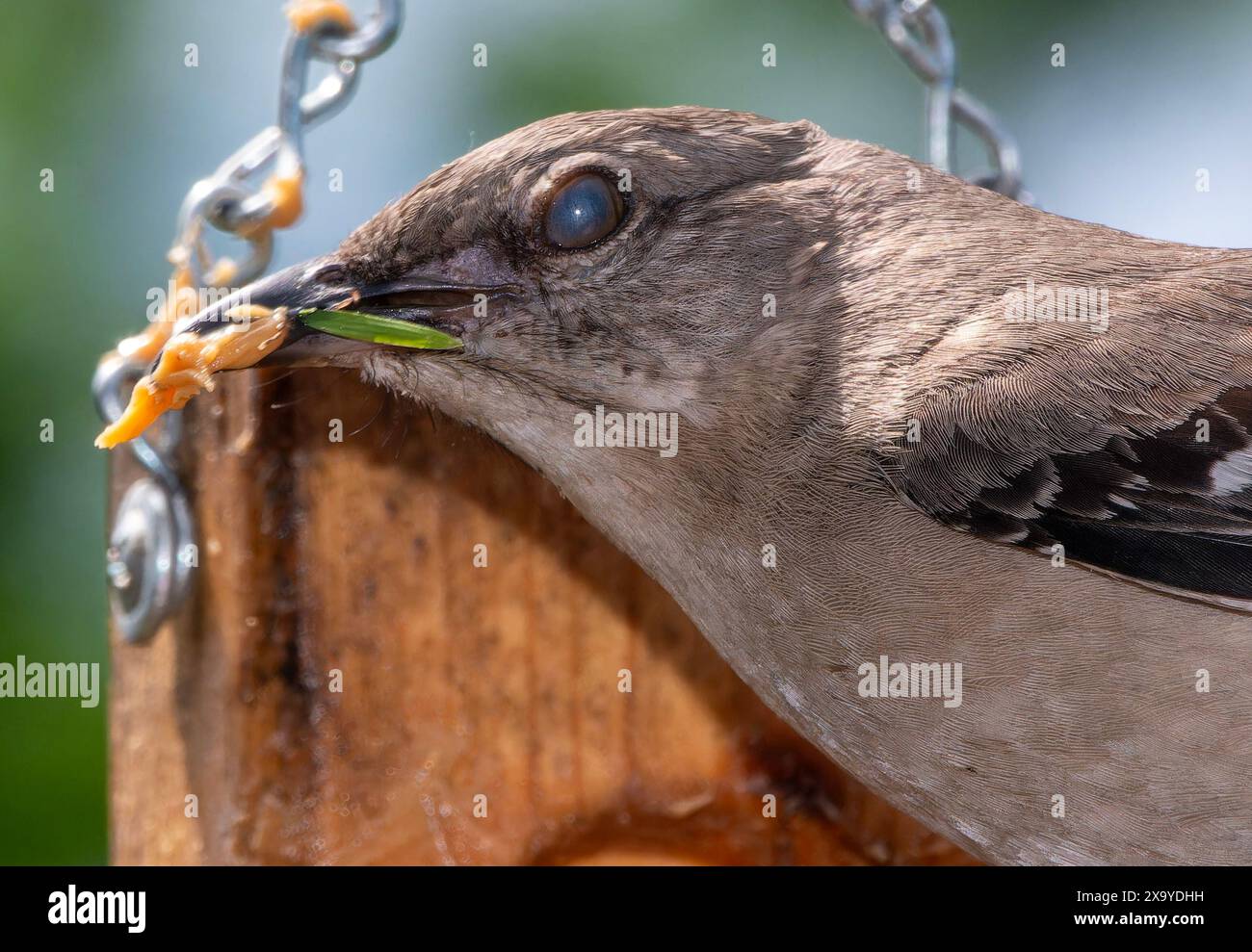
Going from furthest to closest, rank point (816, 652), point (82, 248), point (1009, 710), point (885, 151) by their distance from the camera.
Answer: point (82, 248) → point (885, 151) → point (816, 652) → point (1009, 710)

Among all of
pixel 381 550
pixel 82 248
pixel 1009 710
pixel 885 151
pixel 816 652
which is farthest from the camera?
pixel 82 248

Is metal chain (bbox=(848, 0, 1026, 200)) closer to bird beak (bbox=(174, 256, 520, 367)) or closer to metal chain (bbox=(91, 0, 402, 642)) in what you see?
metal chain (bbox=(91, 0, 402, 642))

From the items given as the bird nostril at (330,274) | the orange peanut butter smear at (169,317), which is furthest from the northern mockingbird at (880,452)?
the orange peanut butter smear at (169,317)

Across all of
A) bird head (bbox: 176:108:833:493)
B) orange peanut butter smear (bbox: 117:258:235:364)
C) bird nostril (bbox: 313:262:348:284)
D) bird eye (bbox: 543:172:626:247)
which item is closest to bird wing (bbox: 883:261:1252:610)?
bird head (bbox: 176:108:833:493)

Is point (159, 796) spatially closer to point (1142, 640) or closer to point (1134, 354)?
point (1142, 640)

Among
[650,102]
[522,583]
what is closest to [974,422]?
[522,583]

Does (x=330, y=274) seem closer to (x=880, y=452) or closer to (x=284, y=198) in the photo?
(x=284, y=198)

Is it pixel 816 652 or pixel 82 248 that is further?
pixel 82 248
